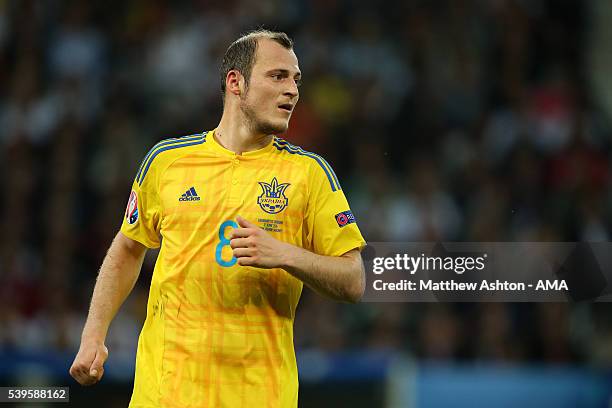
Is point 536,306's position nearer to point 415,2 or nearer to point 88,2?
point 415,2

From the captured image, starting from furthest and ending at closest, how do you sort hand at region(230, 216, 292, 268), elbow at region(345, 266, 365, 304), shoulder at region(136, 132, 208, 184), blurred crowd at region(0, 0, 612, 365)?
blurred crowd at region(0, 0, 612, 365) → shoulder at region(136, 132, 208, 184) → elbow at region(345, 266, 365, 304) → hand at region(230, 216, 292, 268)

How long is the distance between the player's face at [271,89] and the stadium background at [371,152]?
9.75 feet

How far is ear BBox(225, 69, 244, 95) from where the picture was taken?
4230 millimetres

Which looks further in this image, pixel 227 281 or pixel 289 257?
pixel 227 281

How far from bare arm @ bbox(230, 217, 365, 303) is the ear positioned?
2.38ft

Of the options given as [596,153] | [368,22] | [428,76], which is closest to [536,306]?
[596,153]

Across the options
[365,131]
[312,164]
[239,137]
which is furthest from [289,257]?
[365,131]

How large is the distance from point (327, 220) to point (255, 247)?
1.52ft

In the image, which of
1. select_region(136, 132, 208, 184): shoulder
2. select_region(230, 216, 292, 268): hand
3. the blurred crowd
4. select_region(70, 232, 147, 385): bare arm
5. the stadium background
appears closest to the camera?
select_region(230, 216, 292, 268): hand

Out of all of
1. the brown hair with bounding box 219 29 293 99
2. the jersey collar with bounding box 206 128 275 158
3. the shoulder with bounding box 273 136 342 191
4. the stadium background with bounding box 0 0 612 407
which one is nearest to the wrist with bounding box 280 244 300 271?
the shoulder with bounding box 273 136 342 191

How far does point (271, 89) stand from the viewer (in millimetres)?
4125

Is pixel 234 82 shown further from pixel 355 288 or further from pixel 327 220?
pixel 355 288

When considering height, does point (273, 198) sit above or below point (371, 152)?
below

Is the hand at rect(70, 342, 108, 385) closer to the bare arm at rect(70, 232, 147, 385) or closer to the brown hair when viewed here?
the bare arm at rect(70, 232, 147, 385)
